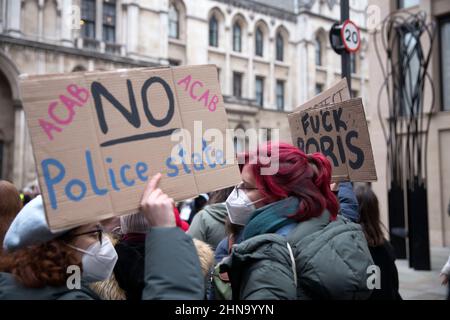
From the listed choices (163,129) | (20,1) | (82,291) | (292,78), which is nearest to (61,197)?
(82,291)

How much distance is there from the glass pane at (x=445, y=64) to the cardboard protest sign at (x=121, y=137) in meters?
10.5

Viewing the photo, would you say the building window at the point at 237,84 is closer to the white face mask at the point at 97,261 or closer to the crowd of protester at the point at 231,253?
the crowd of protester at the point at 231,253

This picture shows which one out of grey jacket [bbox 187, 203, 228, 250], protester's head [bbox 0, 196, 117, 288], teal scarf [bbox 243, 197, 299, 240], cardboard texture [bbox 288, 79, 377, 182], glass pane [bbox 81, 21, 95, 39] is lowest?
grey jacket [bbox 187, 203, 228, 250]

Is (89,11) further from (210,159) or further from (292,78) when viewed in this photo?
(210,159)

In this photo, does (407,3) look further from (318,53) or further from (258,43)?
(318,53)

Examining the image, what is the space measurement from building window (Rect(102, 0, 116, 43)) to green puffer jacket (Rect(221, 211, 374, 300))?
74.3ft

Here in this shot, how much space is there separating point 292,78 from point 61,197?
30.8 meters

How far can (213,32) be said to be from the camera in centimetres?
2772

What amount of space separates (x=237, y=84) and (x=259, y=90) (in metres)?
1.82

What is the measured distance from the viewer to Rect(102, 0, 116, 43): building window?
2253 cm

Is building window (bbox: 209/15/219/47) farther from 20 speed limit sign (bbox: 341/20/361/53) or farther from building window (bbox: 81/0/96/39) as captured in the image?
20 speed limit sign (bbox: 341/20/361/53)

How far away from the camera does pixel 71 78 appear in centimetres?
171

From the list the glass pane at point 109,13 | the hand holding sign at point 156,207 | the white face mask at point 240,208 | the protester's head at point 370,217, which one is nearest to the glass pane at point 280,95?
the glass pane at point 109,13

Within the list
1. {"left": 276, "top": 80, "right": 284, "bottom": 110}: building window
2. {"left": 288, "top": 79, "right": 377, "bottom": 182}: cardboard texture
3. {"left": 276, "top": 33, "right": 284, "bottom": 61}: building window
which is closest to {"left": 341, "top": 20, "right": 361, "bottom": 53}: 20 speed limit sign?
{"left": 288, "top": 79, "right": 377, "bottom": 182}: cardboard texture
